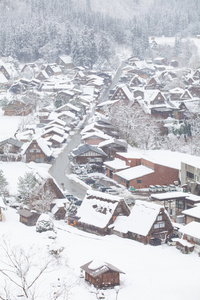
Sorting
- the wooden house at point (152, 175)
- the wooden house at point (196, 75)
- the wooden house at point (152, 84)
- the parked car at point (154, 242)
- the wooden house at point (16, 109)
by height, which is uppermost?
the wooden house at point (196, 75)

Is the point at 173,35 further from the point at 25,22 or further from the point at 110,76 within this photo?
the point at 110,76

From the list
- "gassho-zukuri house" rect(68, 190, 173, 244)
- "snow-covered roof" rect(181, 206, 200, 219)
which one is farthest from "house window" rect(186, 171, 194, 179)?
"gassho-zukuri house" rect(68, 190, 173, 244)

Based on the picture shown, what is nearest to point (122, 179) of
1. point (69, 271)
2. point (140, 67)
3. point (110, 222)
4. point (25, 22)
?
point (110, 222)

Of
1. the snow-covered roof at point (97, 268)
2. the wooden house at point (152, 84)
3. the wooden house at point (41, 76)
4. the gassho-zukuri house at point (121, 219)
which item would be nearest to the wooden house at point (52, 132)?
the gassho-zukuri house at point (121, 219)

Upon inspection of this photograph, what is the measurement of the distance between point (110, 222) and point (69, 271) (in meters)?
5.87

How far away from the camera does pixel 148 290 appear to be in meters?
14.8

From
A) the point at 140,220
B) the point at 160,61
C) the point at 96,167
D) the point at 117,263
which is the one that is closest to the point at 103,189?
the point at 96,167

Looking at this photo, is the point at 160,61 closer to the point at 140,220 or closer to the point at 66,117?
the point at 66,117

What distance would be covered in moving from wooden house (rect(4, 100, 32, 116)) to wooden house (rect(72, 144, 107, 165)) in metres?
13.4

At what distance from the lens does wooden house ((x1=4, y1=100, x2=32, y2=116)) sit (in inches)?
1710

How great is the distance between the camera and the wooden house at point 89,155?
3162 centimetres

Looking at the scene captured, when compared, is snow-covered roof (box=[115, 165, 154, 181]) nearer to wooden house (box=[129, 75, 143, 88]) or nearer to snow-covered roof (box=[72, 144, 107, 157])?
snow-covered roof (box=[72, 144, 107, 157])

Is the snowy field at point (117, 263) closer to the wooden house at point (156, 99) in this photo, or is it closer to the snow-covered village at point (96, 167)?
the snow-covered village at point (96, 167)

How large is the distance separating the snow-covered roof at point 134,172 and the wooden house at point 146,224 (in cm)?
715
